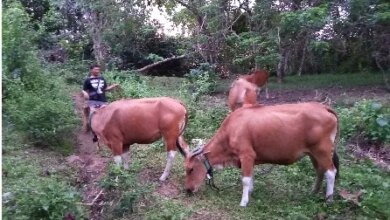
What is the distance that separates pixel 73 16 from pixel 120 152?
12961mm

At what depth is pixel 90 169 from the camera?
940 cm

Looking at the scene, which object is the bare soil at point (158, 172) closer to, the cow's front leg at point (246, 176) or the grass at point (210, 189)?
the grass at point (210, 189)

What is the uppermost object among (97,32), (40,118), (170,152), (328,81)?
(97,32)

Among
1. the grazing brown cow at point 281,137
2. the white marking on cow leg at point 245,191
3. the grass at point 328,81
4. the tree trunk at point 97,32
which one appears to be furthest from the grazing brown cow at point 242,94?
the tree trunk at point 97,32

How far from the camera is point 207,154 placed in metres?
7.95

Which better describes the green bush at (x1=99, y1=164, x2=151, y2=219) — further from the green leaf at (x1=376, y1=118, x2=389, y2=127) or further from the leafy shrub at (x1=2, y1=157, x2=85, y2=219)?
the green leaf at (x1=376, y1=118, x2=389, y2=127)

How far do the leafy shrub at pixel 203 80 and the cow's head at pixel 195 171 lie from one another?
7.52 m

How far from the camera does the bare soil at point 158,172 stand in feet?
25.5

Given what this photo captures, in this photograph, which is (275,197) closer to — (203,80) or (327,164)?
(327,164)

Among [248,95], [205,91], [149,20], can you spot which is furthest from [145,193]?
[149,20]

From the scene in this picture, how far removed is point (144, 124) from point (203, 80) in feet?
26.8

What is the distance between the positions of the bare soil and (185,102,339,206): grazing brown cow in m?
0.99

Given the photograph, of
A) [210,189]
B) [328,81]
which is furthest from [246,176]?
[328,81]

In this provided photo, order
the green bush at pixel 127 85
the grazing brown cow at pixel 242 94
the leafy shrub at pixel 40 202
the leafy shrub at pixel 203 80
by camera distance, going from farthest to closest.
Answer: the leafy shrub at pixel 203 80 → the green bush at pixel 127 85 → the grazing brown cow at pixel 242 94 → the leafy shrub at pixel 40 202
